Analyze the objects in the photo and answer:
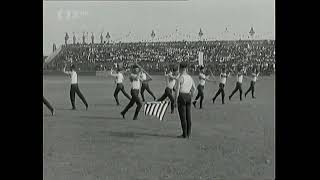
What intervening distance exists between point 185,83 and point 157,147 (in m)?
1.66

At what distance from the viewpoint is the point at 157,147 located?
10.2 meters

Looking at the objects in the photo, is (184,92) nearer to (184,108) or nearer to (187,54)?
(184,108)

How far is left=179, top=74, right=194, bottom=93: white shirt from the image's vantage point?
11016 millimetres

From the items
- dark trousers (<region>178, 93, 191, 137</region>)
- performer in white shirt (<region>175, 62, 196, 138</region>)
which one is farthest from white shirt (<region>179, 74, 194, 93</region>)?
dark trousers (<region>178, 93, 191, 137</region>)

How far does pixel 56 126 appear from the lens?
43.6 feet

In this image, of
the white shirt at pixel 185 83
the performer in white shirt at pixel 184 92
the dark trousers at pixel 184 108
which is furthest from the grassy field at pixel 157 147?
the white shirt at pixel 185 83

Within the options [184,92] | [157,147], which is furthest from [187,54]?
[157,147]

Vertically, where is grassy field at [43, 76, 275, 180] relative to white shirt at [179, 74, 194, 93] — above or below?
below

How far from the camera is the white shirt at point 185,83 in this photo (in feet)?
36.1

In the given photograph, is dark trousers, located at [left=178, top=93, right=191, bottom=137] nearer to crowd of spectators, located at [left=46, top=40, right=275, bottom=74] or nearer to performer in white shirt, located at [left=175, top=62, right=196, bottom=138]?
performer in white shirt, located at [left=175, top=62, right=196, bottom=138]

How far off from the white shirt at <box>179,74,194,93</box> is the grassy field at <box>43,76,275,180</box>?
3.54ft
